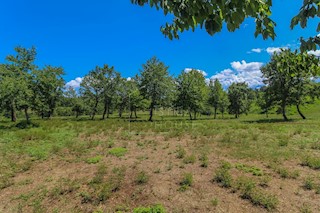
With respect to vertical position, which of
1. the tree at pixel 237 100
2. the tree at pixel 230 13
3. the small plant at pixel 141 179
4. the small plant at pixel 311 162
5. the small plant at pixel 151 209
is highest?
the tree at pixel 237 100

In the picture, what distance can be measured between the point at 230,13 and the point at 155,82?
120 feet

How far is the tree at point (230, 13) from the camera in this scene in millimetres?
1866

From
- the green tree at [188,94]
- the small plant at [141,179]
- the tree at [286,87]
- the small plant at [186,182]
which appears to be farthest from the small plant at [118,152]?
the green tree at [188,94]

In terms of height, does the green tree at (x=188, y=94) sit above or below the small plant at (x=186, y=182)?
above

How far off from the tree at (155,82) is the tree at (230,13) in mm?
35809

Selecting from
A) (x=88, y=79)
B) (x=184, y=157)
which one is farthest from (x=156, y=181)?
(x=88, y=79)

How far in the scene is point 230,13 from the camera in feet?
6.57

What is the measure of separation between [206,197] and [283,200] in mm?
2210

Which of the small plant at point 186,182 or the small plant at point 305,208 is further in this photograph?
the small plant at point 186,182

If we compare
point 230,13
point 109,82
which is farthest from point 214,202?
point 109,82

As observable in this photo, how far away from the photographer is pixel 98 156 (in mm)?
10305

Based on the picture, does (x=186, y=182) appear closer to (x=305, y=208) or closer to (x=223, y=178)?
(x=223, y=178)

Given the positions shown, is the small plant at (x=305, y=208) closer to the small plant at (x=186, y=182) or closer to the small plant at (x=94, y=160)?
the small plant at (x=186, y=182)

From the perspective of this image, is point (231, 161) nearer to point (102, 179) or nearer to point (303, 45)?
point (102, 179)
